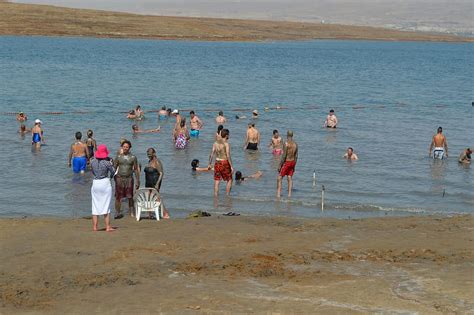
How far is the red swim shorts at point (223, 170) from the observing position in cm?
2108

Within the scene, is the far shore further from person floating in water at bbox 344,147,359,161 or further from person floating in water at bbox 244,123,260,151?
person floating in water at bbox 344,147,359,161

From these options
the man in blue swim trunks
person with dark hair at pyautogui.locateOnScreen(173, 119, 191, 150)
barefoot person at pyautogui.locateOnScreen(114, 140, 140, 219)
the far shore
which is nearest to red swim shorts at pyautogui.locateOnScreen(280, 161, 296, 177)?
barefoot person at pyautogui.locateOnScreen(114, 140, 140, 219)

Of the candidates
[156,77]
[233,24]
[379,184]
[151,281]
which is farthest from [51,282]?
[233,24]

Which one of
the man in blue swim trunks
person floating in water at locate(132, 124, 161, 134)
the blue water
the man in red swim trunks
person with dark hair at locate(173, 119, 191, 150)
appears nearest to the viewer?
the man in red swim trunks

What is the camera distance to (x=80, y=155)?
23969mm

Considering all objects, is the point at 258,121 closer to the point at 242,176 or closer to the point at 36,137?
the point at 36,137

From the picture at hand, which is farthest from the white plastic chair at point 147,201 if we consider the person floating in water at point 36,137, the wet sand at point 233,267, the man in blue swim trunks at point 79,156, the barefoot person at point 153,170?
the person floating in water at point 36,137

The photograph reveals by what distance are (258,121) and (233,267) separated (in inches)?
1077

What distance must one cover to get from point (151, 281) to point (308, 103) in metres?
38.9

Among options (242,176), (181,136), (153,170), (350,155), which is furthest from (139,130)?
(153,170)

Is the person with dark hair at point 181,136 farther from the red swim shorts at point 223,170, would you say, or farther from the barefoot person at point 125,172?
the barefoot person at point 125,172

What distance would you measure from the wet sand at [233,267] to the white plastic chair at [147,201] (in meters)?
0.41

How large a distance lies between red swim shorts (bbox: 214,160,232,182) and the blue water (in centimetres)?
69

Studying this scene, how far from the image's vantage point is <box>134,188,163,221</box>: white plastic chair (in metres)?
17.4
